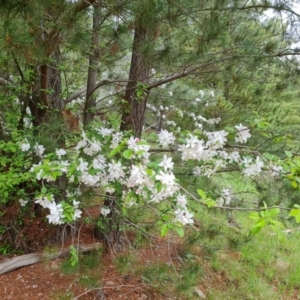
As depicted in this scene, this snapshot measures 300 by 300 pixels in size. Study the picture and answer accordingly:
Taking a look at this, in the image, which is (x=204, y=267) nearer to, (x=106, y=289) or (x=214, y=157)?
(x=106, y=289)

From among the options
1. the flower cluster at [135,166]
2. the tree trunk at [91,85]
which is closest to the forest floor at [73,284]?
the flower cluster at [135,166]

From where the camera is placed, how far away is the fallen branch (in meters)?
2.73

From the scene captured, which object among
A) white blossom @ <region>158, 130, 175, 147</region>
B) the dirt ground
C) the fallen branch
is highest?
white blossom @ <region>158, 130, 175, 147</region>

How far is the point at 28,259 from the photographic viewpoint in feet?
9.31

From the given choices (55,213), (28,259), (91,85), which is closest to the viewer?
(55,213)

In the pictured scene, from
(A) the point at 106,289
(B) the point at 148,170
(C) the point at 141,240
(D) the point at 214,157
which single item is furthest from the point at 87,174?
(C) the point at 141,240

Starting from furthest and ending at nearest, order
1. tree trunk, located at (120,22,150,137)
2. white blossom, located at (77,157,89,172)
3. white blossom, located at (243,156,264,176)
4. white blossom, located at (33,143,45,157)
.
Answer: tree trunk, located at (120,22,150,137)
white blossom, located at (33,143,45,157)
white blossom, located at (243,156,264,176)
white blossom, located at (77,157,89,172)

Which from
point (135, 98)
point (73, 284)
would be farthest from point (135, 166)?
point (73, 284)

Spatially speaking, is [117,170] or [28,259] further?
[28,259]

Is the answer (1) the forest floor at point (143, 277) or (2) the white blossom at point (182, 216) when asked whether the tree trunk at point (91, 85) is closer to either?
(1) the forest floor at point (143, 277)

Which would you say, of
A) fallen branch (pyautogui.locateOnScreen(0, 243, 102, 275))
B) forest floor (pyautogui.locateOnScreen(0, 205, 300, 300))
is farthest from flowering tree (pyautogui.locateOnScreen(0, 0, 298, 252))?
forest floor (pyautogui.locateOnScreen(0, 205, 300, 300))

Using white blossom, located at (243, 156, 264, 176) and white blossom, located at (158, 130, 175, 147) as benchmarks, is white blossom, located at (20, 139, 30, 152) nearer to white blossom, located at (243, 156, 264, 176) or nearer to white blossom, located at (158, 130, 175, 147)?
white blossom, located at (158, 130, 175, 147)

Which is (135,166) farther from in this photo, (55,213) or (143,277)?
(143,277)

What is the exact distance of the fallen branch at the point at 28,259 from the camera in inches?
108
